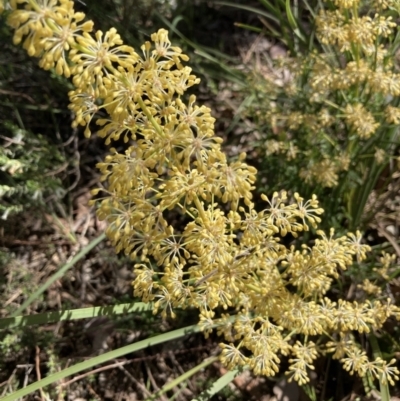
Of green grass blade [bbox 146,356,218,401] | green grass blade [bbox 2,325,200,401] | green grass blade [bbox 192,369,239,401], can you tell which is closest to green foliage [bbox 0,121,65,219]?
green grass blade [bbox 2,325,200,401]

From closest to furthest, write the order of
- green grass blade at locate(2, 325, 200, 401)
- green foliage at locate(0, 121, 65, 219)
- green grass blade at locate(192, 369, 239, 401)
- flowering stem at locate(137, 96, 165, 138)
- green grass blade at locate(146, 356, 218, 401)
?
flowering stem at locate(137, 96, 165, 138)
green grass blade at locate(2, 325, 200, 401)
green grass blade at locate(192, 369, 239, 401)
green grass blade at locate(146, 356, 218, 401)
green foliage at locate(0, 121, 65, 219)

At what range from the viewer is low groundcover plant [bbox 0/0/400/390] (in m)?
1.33

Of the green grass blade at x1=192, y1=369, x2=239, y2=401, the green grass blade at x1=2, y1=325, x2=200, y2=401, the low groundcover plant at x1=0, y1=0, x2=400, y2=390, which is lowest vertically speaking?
the green grass blade at x1=192, y1=369, x2=239, y2=401

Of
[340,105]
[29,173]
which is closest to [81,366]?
[29,173]

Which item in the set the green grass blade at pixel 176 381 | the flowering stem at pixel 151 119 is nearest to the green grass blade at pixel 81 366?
the green grass blade at pixel 176 381

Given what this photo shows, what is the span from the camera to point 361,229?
2885 millimetres

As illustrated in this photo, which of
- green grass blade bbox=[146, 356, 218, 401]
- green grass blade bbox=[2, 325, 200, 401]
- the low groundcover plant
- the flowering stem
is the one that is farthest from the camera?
green grass blade bbox=[146, 356, 218, 401]

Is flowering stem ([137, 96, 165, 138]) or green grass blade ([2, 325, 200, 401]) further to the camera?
green grass blade ([2, 325, 200, 401])

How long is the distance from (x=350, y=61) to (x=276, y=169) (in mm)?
683

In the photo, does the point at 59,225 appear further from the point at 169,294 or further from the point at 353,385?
the point at 353,385

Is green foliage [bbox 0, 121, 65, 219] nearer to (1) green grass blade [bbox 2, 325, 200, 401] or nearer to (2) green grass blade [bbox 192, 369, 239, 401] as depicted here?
(1) green grass blade [bbox 2, 325, 200, 401]

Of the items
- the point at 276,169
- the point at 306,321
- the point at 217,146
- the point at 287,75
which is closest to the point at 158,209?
the point at 217,146

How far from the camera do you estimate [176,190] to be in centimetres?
156

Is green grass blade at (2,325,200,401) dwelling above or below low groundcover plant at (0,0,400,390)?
below
